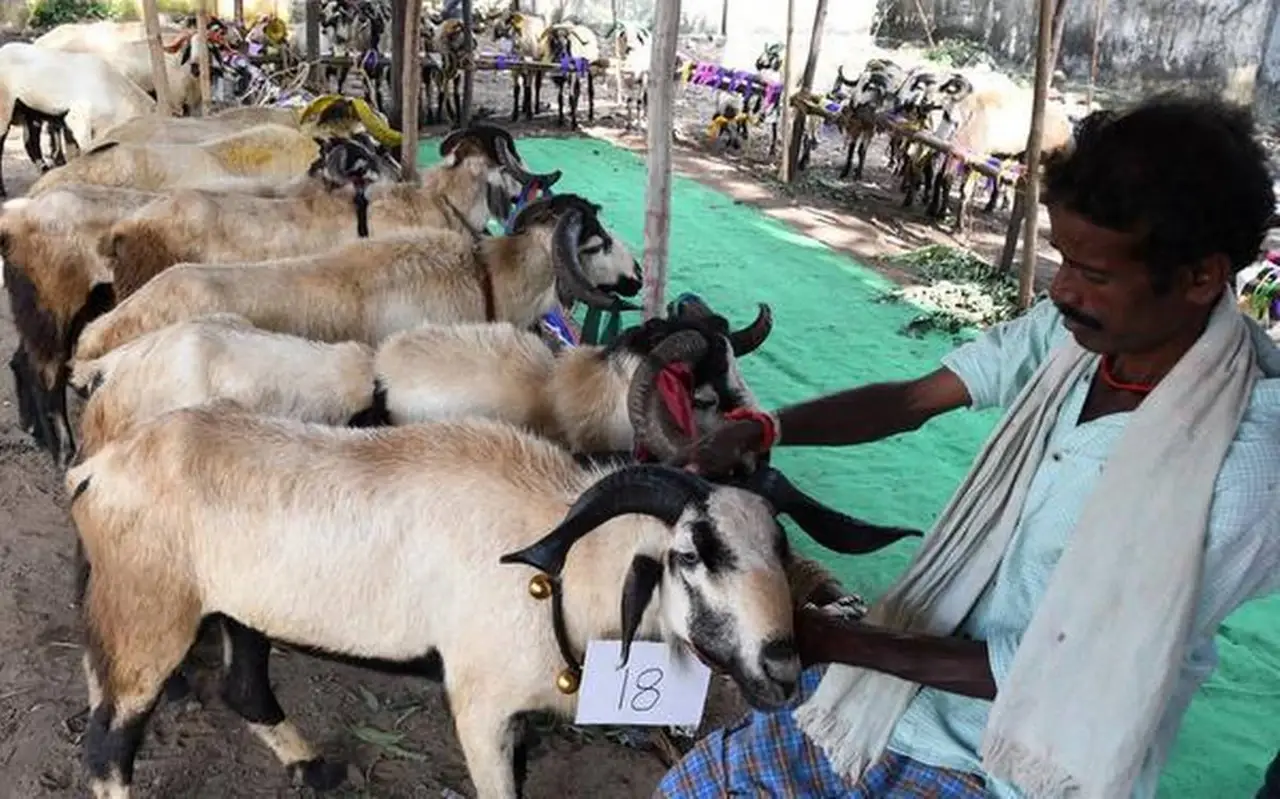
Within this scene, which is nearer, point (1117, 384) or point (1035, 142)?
point (1117, 384)

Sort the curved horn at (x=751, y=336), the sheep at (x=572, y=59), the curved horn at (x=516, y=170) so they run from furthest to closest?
the sheep at (x=572, y=59)
the curved horn at (x=516, y=170)
the curved horn at (x=751, y=336)

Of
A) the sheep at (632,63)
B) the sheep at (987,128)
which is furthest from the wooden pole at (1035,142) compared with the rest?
the sheep at (632,63)

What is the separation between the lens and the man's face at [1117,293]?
1720 millimetres

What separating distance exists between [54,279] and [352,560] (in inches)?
134

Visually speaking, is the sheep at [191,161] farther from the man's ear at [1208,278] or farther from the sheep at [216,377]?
the man's ear at [1208,278]

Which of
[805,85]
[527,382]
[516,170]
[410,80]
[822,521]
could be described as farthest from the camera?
[805,85]

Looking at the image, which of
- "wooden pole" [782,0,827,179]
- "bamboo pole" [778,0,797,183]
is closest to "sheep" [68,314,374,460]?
"bamboo pole" [778,0,797,183]

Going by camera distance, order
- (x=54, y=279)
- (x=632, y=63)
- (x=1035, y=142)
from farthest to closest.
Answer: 1. (x=632, y=63)
2. (x=1035, y=142)
3. (x=54, y=279)

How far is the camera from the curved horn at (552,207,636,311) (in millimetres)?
4863

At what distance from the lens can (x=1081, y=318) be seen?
1790 mm

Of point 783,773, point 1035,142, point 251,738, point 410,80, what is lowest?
point 251,738

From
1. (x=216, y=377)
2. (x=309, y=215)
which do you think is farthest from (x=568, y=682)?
(x=309, y=215)

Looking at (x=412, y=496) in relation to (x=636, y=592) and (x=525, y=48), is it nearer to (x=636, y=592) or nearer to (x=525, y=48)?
(x=636, y=592)

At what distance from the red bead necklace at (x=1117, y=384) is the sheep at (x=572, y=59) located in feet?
52.6
